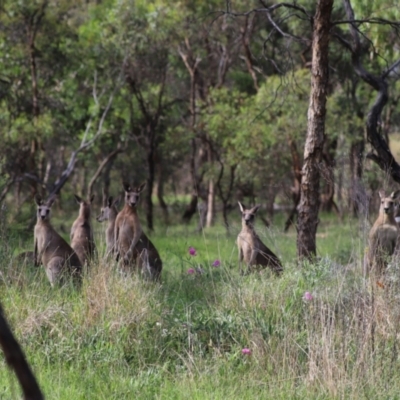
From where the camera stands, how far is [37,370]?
23.0 feet

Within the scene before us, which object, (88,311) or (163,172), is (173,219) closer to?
(163,172)

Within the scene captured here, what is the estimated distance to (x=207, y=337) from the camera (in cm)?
759

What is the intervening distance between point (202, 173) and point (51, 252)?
1595 centimetres

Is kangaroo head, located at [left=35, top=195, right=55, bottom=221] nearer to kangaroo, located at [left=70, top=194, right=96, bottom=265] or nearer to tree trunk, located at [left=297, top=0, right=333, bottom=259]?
kangaroo, located at [left=70, top=194, right=96, bottom=265]

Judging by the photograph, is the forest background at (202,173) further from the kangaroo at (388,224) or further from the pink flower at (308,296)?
the kangaroo at (388,224)

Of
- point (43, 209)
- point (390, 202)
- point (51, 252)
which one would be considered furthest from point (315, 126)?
point (43, 209)

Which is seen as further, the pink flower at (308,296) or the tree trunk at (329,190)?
the tree trunk at (329,190)

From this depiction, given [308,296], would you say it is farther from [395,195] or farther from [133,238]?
[133,238]

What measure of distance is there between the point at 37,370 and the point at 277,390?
80.5 inches

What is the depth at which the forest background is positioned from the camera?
6.91m

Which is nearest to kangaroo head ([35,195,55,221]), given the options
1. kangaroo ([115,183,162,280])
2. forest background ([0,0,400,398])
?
forest background ([0,0,400,398])

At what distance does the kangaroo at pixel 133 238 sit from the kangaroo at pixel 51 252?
92 centimetres

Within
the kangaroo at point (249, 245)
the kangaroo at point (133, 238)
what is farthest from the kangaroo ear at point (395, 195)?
the kangaroo at point (133, 238)

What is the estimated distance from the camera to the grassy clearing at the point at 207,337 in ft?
21.4
